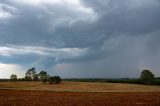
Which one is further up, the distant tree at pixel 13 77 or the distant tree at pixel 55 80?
the distant tree at pixel 13 77

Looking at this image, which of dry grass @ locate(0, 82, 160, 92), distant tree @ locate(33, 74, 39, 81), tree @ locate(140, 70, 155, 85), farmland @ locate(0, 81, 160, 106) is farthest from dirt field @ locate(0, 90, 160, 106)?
distant tree @ locate(33, 74, 39, 81)

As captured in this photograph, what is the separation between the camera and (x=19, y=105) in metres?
36.1

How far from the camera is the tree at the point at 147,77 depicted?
141 metres

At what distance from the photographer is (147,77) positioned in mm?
143250

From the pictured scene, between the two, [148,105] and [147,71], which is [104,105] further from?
[147,71]

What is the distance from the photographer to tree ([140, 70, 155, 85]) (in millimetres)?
141475

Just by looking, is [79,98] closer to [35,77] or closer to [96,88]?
[96,88]

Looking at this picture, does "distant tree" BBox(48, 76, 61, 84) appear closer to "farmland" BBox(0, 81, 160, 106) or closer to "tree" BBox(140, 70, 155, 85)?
"tree" BBox(140, 70, 155, 85)

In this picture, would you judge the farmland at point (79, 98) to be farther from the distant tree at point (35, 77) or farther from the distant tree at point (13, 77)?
the distant tree at point (13, 77)

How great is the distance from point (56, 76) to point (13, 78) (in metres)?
67.2

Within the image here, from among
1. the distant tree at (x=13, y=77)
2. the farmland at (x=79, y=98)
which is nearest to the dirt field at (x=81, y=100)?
the farmland at (x=79, y=98)

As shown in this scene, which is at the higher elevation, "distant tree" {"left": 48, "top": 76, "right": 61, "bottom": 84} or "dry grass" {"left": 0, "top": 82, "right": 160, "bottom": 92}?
"distant tree" {"left": 48, "top": 76, "right": 61, "bottom": 84}

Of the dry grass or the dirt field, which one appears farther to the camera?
the dry grass

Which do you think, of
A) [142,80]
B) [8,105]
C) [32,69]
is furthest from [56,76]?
[8,105]
